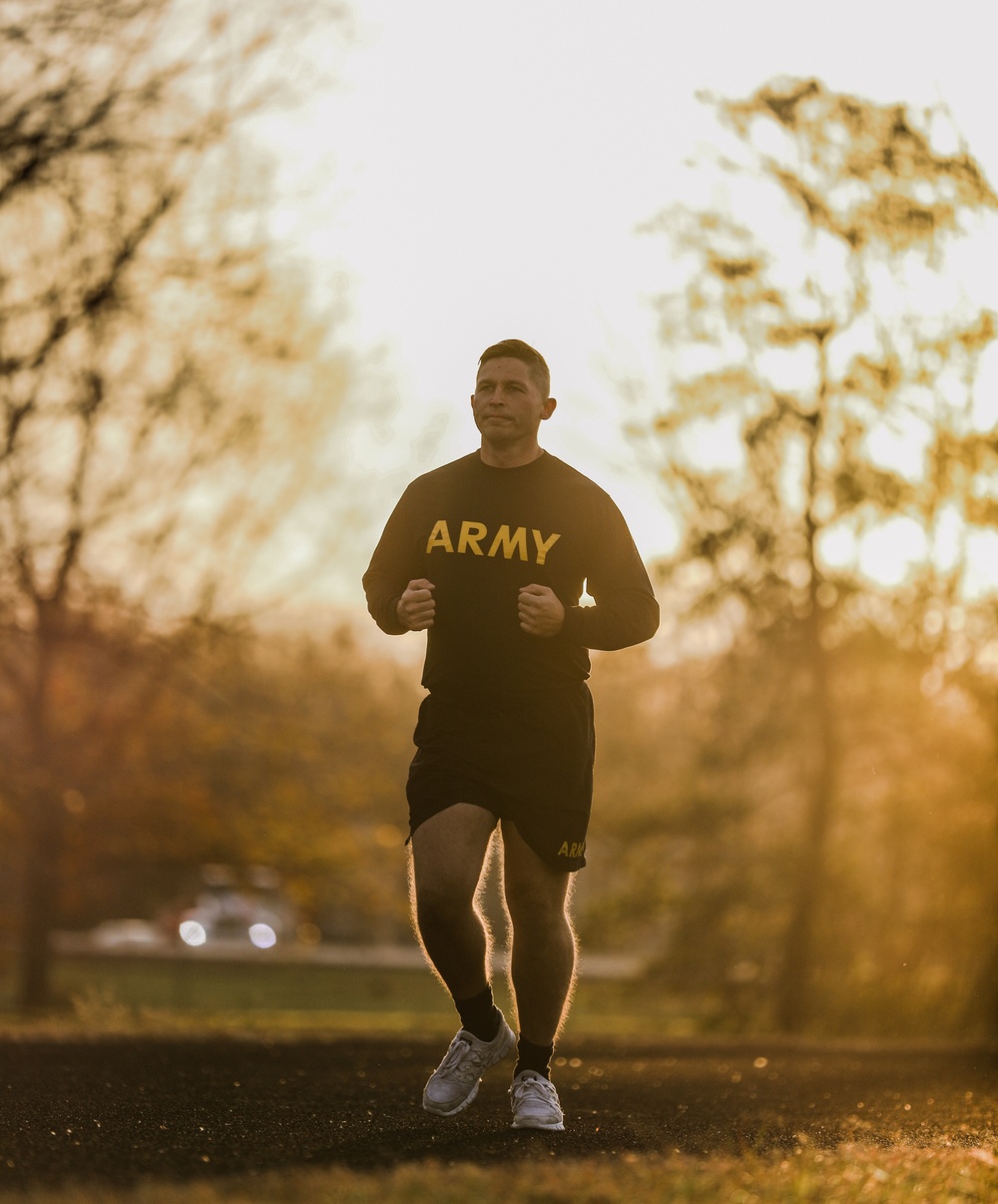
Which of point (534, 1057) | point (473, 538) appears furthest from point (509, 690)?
point (534, 1057)

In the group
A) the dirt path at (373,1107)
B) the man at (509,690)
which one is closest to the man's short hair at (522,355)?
the man at (509,690)

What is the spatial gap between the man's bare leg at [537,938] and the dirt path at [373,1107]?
0.34 metres

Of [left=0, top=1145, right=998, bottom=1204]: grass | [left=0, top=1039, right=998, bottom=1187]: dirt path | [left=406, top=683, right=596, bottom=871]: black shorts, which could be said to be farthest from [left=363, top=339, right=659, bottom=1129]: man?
[left=0, top=1145, right=998, bottom=1204]: grass

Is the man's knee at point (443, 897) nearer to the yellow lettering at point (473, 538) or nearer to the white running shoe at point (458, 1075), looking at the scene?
the white running shoe at point (458, 1075)

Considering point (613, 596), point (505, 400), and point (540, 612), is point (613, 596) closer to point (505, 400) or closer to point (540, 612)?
point (540, 612)

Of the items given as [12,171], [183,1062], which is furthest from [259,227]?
[183,1062]

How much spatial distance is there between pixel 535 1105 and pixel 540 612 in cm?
142

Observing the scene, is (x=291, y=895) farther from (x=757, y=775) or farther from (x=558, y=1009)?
(x=558, y=1009)

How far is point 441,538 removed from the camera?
5383 millimetres

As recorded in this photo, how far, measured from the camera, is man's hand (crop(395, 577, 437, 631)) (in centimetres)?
527

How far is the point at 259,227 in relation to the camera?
60.1 ft

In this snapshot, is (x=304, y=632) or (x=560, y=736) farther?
(x=304, y=632)

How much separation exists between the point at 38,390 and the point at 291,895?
Answer: 26.6 ft

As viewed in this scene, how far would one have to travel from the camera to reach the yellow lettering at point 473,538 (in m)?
5.35
